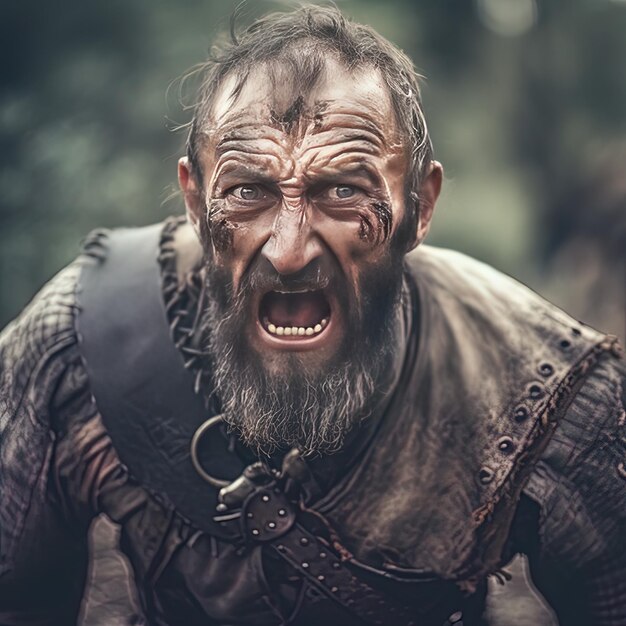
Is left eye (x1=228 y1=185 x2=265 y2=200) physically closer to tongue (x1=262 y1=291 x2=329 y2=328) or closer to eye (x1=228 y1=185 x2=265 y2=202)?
eye (x1=228 y1=185 x2=265 y2=202)

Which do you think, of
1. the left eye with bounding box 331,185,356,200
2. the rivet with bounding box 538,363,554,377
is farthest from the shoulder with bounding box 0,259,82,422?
the rivet with bounding box 538,363,554,377

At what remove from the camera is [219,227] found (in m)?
2.34

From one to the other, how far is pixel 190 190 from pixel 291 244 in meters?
0.43

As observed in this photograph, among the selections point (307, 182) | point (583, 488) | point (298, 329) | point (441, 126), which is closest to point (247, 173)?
point (307, 182)

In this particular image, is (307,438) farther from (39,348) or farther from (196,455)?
(39,348)

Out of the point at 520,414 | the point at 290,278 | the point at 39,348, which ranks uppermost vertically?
the point at 290,278

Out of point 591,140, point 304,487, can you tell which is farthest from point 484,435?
point 591,140

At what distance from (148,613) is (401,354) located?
36.1 inches

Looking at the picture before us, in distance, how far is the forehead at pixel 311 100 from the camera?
7.41 ft

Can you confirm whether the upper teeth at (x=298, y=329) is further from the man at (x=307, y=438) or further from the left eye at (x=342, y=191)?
the left eye at (x=342, y=191)

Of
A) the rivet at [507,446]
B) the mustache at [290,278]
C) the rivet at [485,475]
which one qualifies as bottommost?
the rivet at [485,475]

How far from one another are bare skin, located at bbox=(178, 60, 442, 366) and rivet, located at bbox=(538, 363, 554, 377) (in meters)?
0.54

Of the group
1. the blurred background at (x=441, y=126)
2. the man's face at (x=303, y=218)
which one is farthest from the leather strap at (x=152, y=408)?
the blurred background at (x=441, y=126)

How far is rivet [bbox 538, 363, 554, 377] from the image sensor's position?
2625 mm
